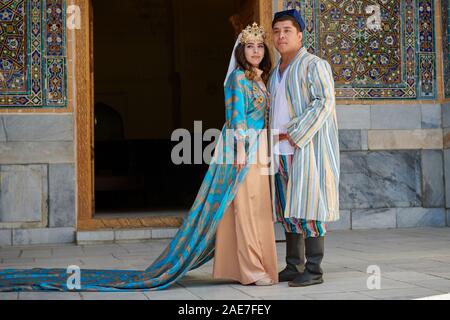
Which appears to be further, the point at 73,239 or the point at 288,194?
the point at 73,239

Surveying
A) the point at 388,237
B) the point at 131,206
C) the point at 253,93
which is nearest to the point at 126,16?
the point at 131,206

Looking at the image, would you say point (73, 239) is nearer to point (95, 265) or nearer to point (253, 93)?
point (95, 265)

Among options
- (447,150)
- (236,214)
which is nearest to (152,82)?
(447,150)

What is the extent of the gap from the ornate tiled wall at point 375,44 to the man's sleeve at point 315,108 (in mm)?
3198

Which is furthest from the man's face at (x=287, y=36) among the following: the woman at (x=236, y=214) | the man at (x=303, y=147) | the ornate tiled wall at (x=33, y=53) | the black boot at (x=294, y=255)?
the ornate tiled wall at (x=33, y=53)

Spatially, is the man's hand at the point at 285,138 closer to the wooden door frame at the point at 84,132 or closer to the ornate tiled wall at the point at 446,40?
the wooden door frame at the point at 84,132

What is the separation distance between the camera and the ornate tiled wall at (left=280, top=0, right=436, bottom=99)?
23.2ft

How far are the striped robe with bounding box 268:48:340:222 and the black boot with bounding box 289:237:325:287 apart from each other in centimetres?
18

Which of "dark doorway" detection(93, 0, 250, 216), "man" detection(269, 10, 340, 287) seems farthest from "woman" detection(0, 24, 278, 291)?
"dark doorway" detection(93, 0, 250, 216)

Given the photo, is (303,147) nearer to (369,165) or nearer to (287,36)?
(287,36)

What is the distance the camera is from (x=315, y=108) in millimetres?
3834

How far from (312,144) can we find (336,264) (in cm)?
115
